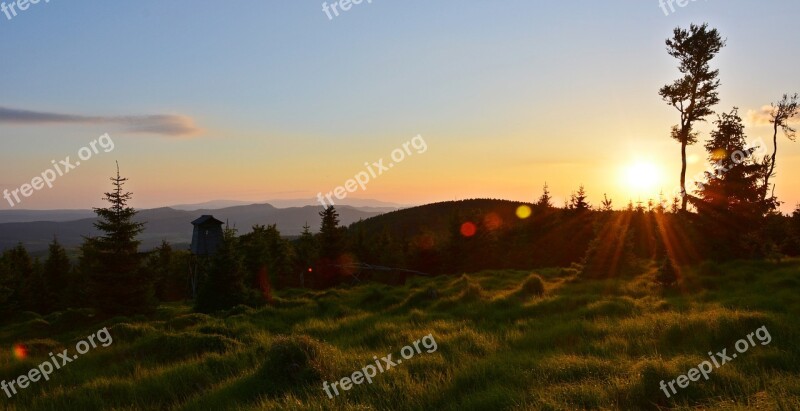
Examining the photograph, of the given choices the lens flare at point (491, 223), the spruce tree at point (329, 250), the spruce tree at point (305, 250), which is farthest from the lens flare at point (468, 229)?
the spruce tree at point (305, 250)

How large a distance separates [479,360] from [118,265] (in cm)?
2657

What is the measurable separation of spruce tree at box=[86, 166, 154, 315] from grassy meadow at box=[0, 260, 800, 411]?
498 inches

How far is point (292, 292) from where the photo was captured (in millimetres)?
32688

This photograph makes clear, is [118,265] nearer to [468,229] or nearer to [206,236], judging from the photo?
[206,236]

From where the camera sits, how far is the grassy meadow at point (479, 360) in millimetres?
6414

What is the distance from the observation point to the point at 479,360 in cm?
857

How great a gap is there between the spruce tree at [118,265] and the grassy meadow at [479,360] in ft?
41.5

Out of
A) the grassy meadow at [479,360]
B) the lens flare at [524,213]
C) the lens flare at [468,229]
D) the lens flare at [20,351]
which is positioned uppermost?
the lens flare at [524,213]

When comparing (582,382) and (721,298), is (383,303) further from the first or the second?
(582,382)

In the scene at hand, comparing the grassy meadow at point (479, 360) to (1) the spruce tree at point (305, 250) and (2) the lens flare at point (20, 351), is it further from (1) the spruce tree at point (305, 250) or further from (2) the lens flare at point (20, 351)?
(1) the spruce tree at point (305, 250)

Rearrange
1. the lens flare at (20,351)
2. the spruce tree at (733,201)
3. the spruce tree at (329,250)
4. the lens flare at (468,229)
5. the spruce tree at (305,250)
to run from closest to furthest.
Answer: the lens flare at (20,351) < the spruce tree at (733,201) < the lens flare at (468,229) < the spruce tree at (329,250) < the spruce tree at (305,250)

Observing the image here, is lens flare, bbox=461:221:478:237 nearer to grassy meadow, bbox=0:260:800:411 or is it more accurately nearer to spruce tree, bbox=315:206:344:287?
spruce tree, bbox=315:206:344:287

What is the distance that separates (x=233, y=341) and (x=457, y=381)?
23.9ft

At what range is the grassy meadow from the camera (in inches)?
253
